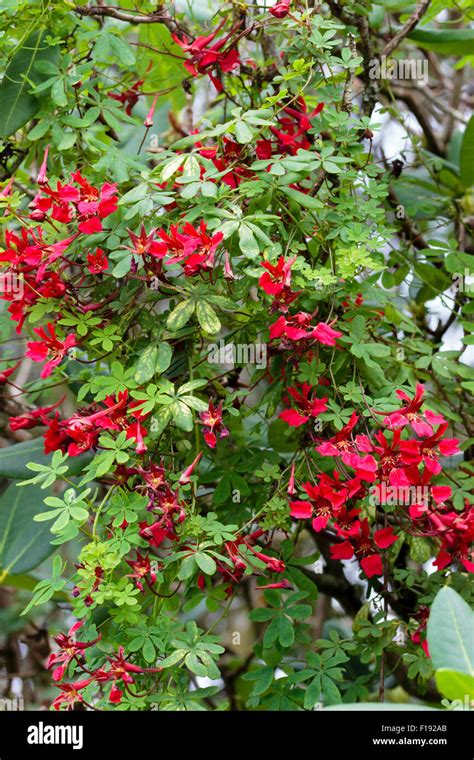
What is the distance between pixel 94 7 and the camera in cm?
118

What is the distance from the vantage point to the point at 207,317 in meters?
1.05

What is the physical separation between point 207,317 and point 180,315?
0.10 ft

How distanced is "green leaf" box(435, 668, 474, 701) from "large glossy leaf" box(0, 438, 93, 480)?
0.63 m

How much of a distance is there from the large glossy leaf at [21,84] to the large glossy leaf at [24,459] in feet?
1.38

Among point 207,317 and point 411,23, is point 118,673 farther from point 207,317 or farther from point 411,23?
point 411,23

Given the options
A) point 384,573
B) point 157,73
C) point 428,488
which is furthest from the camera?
point 157,73

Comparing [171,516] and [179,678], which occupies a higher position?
[171,516]

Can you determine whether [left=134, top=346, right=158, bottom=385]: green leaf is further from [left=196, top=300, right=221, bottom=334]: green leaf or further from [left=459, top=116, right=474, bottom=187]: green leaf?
[left=459, top=116, right=474, bottom=187]: green leaf

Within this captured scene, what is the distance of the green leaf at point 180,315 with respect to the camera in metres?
1.05

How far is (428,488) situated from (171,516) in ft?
0.99
